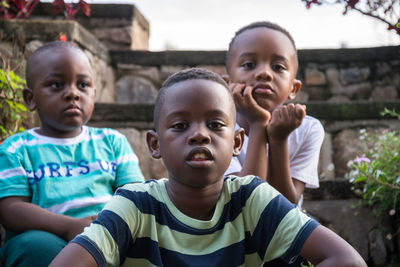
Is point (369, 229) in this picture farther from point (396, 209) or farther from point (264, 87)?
point (264, 87)

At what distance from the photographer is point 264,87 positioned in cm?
192

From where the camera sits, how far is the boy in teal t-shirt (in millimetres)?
1718

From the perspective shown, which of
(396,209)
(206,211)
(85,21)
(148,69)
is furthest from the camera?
(85,21)

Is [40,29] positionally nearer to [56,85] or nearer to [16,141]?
[56,85]

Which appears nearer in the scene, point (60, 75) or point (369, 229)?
point (60, 75)

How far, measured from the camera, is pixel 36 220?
1710mm

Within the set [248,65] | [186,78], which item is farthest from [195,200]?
[248,65]

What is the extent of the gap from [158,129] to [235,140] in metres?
0.28

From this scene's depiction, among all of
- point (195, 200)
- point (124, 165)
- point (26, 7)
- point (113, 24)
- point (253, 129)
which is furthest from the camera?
point (113, 24)

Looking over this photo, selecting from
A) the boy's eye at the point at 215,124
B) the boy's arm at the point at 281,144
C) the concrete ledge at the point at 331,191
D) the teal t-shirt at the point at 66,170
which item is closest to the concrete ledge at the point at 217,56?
the concrete ledge at the point at 331,191

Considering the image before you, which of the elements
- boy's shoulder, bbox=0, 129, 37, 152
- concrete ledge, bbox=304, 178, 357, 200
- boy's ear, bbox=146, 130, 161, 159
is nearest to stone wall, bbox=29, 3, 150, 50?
boy's shoulder, bbox=0, 129, 37, 152

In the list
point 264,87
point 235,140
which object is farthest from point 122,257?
point 264,87

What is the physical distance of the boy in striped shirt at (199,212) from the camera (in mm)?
1291

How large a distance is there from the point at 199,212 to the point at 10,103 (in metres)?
1.47
